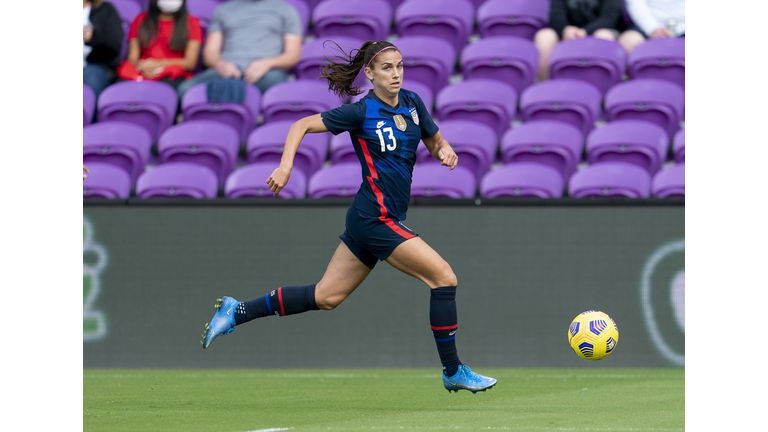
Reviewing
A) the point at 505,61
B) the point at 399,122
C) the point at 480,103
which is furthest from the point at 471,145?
the point at 399,122

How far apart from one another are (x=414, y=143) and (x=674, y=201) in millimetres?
3651

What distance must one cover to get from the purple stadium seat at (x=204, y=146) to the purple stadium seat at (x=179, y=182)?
36 cm

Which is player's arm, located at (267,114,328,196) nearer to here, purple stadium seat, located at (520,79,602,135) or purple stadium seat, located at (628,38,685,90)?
purple stadium seat, located at (520,79,602,135)

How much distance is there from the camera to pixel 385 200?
522 cm

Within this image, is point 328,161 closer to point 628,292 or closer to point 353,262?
point 628,292

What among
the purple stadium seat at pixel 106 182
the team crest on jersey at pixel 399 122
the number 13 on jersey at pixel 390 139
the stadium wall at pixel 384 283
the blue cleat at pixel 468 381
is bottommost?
the stadium wall at pixel 384 283

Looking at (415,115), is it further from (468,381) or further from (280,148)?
(280,148)

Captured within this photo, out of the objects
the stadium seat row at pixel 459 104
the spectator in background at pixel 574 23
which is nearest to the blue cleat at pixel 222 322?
the stadium seat row at pixel 459 104

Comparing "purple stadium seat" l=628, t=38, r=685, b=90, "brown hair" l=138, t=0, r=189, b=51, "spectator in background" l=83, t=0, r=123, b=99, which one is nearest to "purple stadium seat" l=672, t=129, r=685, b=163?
"purple stadium seat" l=628, t=38, r=685, b=90

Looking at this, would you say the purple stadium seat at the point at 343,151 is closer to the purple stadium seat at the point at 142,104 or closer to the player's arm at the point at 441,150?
the purple stadium seat at the point at 142,104

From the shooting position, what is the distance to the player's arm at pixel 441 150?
5367mm

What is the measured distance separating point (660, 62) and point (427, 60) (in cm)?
248

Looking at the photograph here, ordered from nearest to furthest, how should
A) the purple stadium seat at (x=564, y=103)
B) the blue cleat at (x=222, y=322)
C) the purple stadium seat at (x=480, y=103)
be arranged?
the blue cleat at (x=222, y=322)
the purple stadium seat at (x=564, y=103)
the purple stadium seat at (x=480, y=103)

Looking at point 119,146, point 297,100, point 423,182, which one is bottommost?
point 423,182
